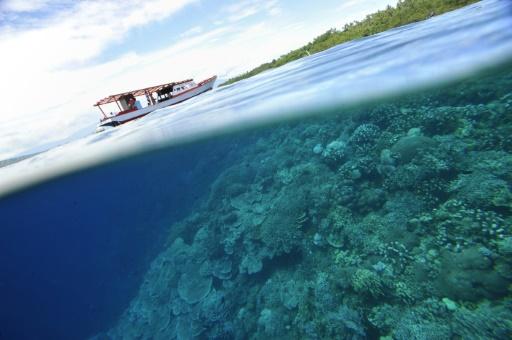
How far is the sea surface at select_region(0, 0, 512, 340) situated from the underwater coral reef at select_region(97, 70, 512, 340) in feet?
0.13

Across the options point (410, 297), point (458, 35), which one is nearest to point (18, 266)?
point (410, 297)

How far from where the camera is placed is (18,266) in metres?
28.9

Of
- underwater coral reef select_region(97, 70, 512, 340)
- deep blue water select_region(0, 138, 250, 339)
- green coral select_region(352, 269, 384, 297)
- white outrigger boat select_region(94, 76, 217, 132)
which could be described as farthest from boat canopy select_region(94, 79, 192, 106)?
green coral select_region(352, 269, 384, 297)

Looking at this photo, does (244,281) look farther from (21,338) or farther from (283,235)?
(21,338)

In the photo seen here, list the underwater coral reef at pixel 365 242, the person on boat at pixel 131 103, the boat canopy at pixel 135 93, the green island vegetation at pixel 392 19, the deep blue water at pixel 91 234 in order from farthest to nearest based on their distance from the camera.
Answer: the person on boat at pixel 131 103, the boat canopy at pixel 135 93, the green island vegetation at pixel 392 19, the deep blue water at pixel 91 234, the underwater coral reef at pixel 365 242

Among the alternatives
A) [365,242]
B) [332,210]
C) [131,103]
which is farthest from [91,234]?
[365,242]

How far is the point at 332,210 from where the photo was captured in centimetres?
756

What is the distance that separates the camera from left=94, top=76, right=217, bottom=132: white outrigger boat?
2110cm

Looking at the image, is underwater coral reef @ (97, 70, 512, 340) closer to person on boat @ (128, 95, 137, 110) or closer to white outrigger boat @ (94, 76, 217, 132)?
white outrigger boat @ (94, 76, 217, 132)

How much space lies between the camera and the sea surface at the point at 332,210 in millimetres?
4980

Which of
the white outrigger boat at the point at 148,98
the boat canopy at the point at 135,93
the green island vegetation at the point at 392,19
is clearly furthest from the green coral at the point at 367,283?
the boat canopy at the point at 135,93

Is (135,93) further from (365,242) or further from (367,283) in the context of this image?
(367,283)

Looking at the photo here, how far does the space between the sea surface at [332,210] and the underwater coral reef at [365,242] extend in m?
0.04

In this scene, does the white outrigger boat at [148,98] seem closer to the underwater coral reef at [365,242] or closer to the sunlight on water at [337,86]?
the sunlight on water at [337,86]
